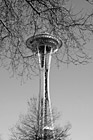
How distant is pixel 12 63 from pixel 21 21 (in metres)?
0.71

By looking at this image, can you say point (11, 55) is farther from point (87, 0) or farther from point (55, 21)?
point (87, 0)

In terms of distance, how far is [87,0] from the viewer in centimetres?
365

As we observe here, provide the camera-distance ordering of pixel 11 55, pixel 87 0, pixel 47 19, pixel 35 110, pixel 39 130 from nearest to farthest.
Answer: pixel 87 0 < pixel 47 19 < pixel 11 55 < pixel 39 130 < pixel 35 110

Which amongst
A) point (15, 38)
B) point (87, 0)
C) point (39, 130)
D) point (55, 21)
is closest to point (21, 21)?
point (15, 38)

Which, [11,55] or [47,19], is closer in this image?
[47,19]

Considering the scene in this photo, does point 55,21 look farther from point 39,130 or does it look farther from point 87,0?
point 39,130

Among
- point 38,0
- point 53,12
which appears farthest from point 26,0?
point 53,12

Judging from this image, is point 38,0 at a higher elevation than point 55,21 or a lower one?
higher

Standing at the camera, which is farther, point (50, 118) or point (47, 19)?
point (50, 118)

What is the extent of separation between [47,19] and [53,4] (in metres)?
0.23

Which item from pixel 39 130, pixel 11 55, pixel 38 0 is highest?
pixel 38 0

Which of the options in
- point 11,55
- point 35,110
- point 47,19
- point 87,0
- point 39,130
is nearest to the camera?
point 87,0

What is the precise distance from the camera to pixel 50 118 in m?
17.0

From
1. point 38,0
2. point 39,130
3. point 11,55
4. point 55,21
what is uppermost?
point 38,0
